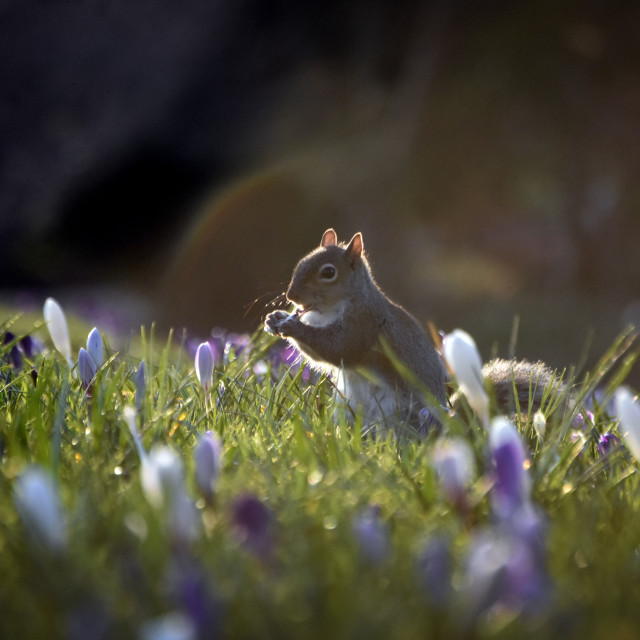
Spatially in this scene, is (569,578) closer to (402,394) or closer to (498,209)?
(402,394)

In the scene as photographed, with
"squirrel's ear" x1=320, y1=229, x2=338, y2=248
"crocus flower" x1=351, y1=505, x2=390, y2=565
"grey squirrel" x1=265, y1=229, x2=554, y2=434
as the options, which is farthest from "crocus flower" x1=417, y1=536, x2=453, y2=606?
"squirrel's ear" x1=320, y1=229, x2=338, y2=248

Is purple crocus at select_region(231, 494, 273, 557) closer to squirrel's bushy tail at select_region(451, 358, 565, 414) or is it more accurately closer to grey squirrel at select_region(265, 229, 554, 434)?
grey squirrel at select_region(265, 229, 554, 434)

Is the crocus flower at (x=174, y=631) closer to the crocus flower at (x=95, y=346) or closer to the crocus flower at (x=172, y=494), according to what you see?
the crocus flower at (x=172, y=494)

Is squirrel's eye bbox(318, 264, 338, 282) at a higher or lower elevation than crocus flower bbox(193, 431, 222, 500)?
higher

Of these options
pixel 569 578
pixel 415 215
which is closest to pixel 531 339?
pixel 415 215

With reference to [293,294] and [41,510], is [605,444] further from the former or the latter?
[293,294]

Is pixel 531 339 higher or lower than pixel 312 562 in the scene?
higher

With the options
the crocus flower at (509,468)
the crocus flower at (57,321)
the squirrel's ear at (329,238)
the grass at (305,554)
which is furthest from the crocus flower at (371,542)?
the squirrel's ear at (329,238)
